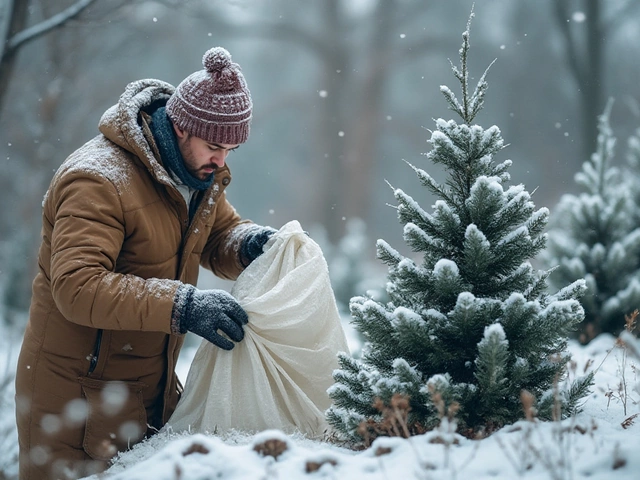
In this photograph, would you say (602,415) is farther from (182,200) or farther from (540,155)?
(540,155)

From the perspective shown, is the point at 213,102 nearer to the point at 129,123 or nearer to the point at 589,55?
the point at 129,123

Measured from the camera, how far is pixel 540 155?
22.3m

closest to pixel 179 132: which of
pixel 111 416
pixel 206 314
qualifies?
pixel 206 314

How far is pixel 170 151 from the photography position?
126 inches

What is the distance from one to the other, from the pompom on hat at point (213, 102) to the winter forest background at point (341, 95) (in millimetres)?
4574

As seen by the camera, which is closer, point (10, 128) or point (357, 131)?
point (10, 128)

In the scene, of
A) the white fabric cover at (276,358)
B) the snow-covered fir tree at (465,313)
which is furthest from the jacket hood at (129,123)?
the snow-covered fir tree at (465,313)

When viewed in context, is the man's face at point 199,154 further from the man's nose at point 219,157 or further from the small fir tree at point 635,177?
the small fir tree at point 635,177

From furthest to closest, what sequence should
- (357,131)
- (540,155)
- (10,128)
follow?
(357,131) → (540,155) → (10,128)

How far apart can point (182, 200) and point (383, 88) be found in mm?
22307

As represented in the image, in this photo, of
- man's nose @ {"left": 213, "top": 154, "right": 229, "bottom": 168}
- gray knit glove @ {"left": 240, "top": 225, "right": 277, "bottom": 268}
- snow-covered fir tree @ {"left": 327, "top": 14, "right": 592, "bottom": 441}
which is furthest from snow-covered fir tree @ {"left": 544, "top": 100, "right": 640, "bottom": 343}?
man's nose @ {"left": 213, "top": 154, "right": 229, "bottom": 168}

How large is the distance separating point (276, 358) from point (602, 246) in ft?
14.9

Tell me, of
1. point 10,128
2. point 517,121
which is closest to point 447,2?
point 517,121

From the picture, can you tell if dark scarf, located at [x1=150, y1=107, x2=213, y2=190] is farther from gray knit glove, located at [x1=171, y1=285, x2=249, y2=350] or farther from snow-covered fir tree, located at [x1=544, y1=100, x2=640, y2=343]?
snow-covered fir tree, located at [x1=544, y1=100, x2=640, y2=343]
